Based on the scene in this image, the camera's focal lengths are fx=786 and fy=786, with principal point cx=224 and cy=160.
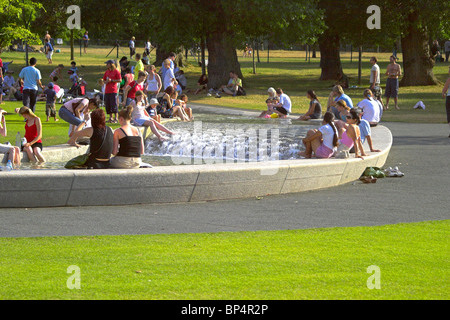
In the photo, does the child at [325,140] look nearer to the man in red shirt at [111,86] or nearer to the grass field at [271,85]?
the grass field at [271,85]

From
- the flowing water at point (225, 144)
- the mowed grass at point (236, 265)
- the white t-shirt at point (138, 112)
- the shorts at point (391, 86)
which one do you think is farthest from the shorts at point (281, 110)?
the mowed grass at point (236, 265)

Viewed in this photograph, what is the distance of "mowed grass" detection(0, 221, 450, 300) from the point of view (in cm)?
668

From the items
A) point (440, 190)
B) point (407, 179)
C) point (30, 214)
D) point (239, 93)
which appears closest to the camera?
point (30, 214)

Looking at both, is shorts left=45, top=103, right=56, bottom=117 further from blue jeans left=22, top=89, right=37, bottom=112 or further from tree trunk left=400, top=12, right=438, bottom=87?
tree trunk left=400, top=12, right=438, bottom=87

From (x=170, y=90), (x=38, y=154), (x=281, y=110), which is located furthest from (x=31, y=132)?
(x=281, y=110)

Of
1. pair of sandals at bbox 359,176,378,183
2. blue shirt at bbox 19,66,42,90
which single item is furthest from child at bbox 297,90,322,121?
pair of sandals at bbox 359,176,378,183

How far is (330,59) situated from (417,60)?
5.70m

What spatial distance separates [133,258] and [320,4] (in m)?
34.0

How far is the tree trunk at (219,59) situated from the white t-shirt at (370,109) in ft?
53.1

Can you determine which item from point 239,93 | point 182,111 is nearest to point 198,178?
point 182,111

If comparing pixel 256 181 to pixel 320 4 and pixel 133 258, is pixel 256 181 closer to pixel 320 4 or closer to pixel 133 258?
pixel 133 258

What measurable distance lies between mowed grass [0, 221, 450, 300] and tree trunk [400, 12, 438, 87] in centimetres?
3041

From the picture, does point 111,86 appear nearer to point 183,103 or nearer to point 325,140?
point 183,103

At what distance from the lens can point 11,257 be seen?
7910 millimetres
